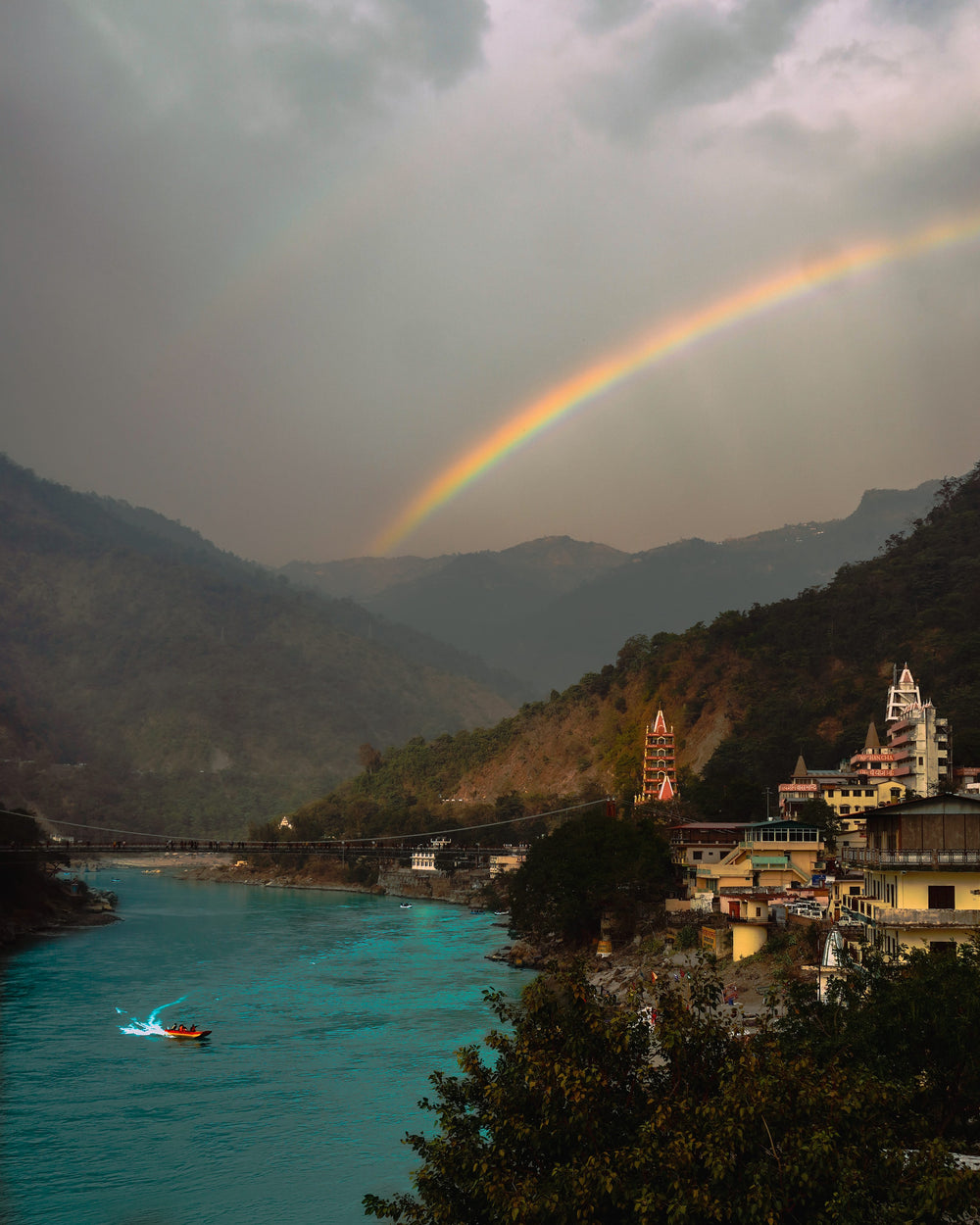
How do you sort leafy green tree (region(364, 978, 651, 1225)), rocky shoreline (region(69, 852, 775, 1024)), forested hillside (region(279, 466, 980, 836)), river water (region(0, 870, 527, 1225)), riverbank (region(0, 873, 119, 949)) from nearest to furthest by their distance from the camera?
leafy green tree (region(364, 978, 651, 1225)) < river water (region(0, 870, 527, 1225)) < rocky shoreline (region(69, 852, 775, 1024)) < riverbank (region(0, 873, 119, 949)) < forested hillside (region(279, 466, 980, 836))

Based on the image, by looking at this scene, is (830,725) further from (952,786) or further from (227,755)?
(227,755)

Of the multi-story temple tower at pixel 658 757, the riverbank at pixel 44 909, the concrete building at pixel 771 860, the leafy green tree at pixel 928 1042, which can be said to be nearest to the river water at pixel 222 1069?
the riverbank at pixel 44 909

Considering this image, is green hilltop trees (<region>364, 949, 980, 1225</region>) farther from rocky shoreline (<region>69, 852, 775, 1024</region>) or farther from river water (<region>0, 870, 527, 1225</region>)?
river water (<region>0, 870, 527, 1225</region>)

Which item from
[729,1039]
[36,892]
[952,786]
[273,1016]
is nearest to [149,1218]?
[729,1039]

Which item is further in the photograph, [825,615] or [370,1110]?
[825,615]

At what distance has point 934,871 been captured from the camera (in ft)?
63.3

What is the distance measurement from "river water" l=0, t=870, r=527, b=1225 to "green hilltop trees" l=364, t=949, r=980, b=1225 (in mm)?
11043

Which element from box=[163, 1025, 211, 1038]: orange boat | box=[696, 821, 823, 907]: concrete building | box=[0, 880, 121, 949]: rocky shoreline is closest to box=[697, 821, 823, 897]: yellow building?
box=[696, 821, 823, 907]: concrete building

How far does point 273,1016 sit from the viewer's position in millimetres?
35406

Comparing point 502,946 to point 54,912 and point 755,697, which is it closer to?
point 54,912

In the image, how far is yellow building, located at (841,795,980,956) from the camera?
62.5 ft

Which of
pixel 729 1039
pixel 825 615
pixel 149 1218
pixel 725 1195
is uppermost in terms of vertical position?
pixel 825 615

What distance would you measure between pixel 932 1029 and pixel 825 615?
69.5 metres

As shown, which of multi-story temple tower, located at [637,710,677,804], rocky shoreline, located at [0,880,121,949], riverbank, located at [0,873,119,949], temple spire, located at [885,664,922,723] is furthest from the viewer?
multi-story temple tower, located at [637,710,677,804]
